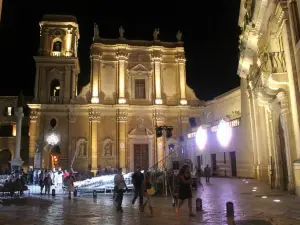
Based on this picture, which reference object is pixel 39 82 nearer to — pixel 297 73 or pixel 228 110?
pixel 228 110

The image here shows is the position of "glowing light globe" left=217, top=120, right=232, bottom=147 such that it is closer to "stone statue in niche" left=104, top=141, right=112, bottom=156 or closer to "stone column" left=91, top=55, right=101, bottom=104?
"stone statue in niche" left=104, top=141, right=112, bottom=156

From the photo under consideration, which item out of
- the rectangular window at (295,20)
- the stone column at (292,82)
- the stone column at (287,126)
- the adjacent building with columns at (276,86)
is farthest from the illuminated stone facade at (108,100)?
the rectangular window at (295,20)

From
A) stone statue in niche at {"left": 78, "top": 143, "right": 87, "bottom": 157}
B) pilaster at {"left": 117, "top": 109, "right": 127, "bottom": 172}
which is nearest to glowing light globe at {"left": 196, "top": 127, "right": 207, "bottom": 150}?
pilaster at {"left": 117, "top": 109, "right": 127, "bottom": 172}

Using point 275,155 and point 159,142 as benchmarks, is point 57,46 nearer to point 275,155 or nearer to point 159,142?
point 159,142

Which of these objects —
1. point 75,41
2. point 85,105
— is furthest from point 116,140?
point 75,41

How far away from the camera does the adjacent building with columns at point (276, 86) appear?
11234 mm

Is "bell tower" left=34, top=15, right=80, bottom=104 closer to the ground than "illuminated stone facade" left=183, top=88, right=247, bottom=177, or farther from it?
farther from it

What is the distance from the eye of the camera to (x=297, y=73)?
11.0 m

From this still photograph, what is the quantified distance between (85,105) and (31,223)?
2210cm

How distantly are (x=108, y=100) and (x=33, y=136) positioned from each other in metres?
7.79

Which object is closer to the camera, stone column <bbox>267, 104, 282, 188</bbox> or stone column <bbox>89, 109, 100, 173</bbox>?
stone column <bbox>267, 104, 282, 188</bbox>

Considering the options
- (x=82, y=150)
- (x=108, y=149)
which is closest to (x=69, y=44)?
(x=82, y=150)

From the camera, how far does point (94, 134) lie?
2939cm

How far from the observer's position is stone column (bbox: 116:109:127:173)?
29.3 meters
